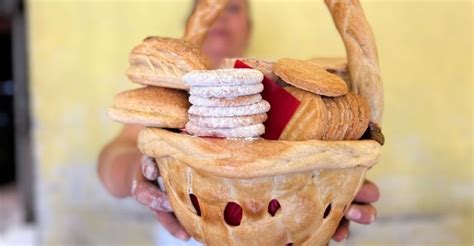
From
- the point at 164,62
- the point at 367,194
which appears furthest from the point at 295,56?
the point at 164,62

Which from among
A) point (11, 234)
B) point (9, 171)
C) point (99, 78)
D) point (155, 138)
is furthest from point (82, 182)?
point (9, 171)

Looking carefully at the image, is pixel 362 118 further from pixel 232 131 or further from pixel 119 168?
pixel 119 168

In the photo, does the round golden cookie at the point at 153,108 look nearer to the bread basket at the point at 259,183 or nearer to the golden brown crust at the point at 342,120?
the bread basket at the point at 259,183

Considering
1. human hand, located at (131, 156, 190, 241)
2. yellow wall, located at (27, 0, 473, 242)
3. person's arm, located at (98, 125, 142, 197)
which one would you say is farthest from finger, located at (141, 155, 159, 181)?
yellow wall, located at (27, 0, 473, 242)

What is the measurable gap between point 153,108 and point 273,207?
0.12m

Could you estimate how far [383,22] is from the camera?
1.41 meters

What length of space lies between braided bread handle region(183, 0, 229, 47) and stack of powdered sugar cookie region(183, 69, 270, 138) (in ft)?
0.54

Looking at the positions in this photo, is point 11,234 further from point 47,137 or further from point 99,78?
point 99,78

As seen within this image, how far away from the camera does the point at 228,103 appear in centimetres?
40

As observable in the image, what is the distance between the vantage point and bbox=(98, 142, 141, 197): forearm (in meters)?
0.93

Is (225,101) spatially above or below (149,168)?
above

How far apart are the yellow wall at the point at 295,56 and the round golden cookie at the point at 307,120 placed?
100 centimetres

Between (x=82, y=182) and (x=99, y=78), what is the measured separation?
0.92 feet

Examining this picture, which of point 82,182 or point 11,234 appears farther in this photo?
point 11,234
